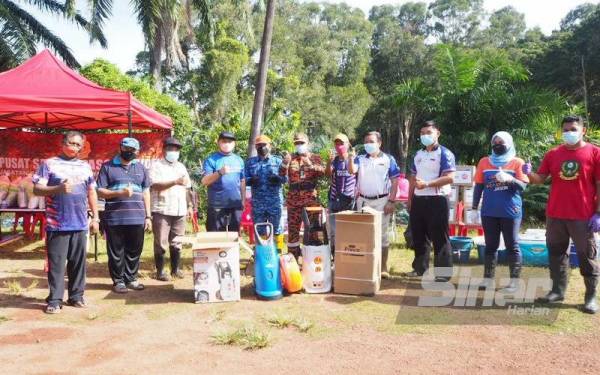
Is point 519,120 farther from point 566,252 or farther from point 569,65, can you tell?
point 569,65

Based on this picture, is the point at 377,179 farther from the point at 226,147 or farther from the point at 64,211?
the point at 64,211

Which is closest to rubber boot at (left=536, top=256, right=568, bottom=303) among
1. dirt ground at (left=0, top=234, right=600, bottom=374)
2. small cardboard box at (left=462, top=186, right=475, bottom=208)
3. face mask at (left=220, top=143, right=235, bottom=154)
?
dirt ground at (left=0, top=234, right=600, bottom=374)

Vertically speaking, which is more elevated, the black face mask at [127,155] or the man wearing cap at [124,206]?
the black face mask at [127,155]

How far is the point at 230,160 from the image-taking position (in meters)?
6.08

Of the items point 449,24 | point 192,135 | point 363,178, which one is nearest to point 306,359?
point 363,178

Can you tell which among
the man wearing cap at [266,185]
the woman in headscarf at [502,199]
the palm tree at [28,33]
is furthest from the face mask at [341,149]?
the palm tree at [28,33]

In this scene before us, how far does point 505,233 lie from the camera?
17.0ft

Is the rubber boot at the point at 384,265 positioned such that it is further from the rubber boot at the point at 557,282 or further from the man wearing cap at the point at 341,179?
the rubber boot at the point at 557,282

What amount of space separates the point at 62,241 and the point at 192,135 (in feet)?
30.7

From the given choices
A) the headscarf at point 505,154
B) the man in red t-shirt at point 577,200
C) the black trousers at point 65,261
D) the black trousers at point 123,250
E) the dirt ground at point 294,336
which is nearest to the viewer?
the dirt ground at point 294,336

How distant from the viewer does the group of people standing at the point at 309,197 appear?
469cm

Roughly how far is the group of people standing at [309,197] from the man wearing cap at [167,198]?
0.01m

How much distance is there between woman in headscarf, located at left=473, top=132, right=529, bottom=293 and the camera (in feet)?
16.9

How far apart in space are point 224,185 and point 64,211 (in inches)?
71.7
